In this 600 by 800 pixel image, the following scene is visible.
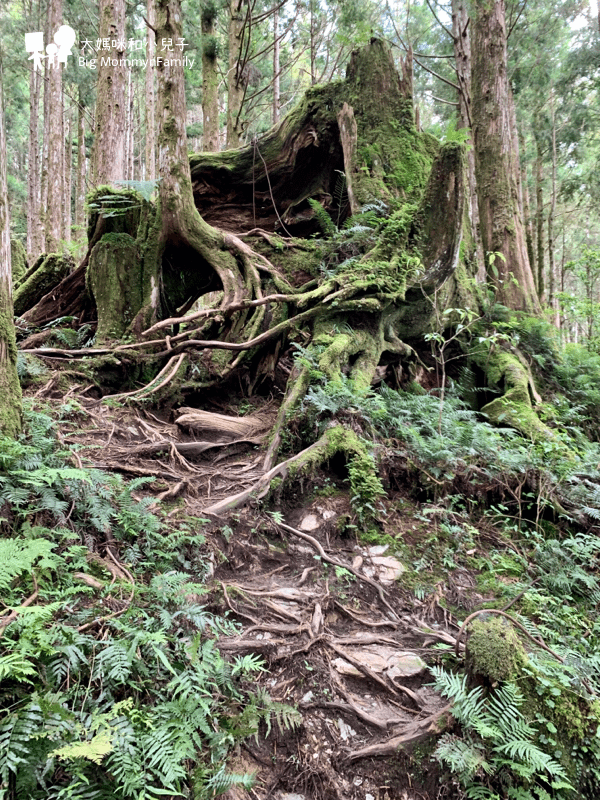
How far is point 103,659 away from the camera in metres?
1.83

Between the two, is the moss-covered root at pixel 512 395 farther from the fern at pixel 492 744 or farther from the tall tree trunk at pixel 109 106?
the tall tree trunk at pixel 109 106

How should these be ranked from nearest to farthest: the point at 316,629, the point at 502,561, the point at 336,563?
the point at 316,629, the point at 336,563, the point at 502,561

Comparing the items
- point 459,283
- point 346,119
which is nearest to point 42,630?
point 459,283

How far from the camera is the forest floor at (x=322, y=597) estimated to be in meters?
2.05

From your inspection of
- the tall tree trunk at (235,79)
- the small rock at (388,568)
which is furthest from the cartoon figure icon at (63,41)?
the small rock at (388,568)

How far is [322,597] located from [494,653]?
3.79 feet

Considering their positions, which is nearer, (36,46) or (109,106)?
(109,106)

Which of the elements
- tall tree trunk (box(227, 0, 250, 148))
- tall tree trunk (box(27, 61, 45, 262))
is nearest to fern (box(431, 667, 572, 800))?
tall tree trunk (box(227, 0, 250, 148))

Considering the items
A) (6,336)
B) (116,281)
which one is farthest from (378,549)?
(116,281)

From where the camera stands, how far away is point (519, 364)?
6.43 meters

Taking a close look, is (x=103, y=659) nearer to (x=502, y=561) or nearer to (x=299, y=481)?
(x=299, y=481)

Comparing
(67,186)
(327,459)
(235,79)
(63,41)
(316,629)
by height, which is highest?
(63,41)

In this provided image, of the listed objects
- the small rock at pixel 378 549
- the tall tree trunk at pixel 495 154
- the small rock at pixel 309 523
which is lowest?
the small rock at pixel 378 549

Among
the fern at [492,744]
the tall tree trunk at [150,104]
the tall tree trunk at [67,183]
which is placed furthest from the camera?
the tall tree trunk at [67,183]
